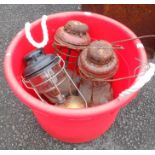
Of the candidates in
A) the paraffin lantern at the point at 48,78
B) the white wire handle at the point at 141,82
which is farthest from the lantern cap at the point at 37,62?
the white wire handle at the point at 141,82

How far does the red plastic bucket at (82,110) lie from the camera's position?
892 mm

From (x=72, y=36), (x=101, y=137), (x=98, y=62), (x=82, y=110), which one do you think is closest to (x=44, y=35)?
(x=72, y=36)

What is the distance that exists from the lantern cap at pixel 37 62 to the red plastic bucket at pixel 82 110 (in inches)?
1.8

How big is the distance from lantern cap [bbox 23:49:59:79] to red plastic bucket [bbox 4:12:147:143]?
0.15ft

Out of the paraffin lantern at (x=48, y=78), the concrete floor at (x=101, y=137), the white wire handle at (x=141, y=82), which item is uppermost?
the white wire handle at (x=141, y=82)

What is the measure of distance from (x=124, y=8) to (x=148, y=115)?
1.57 feet

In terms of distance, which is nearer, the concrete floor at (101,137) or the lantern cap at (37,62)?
the lantern cap at (37,62)

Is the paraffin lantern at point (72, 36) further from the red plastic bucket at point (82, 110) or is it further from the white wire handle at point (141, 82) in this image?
the white wire handle at point (141, 82)

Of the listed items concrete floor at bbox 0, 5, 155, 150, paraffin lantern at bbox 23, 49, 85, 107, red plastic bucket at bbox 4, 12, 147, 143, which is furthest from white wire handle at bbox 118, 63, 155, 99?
concrete floor at bbox 0, 5, 155, 150

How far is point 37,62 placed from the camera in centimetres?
100

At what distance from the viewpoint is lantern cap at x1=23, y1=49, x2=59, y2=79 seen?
98 cm

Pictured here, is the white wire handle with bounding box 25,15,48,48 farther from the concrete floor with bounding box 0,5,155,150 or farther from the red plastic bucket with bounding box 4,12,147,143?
the concrete floor with bounding box 0,5,155,150
